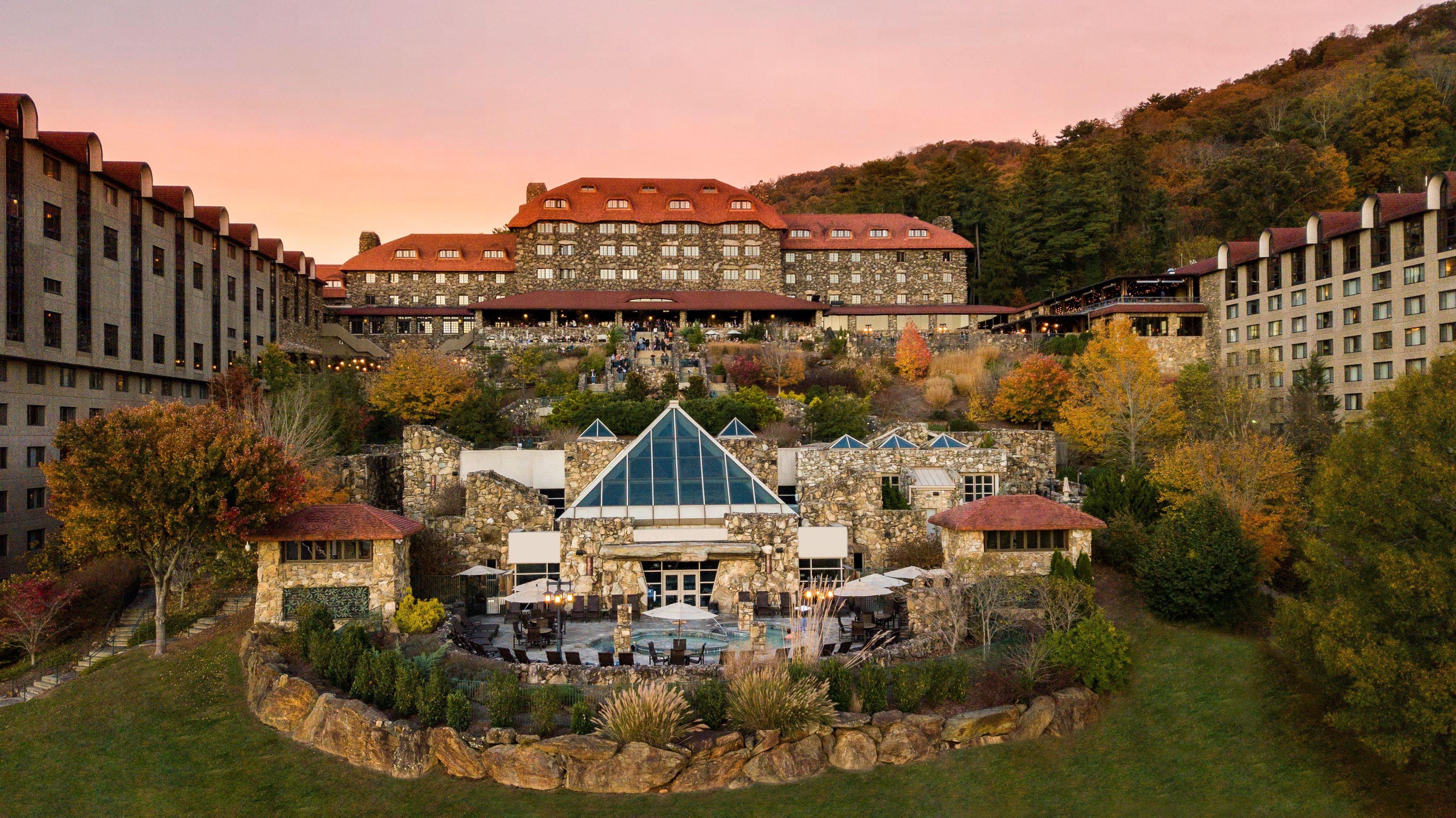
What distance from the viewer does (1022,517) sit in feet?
74.3

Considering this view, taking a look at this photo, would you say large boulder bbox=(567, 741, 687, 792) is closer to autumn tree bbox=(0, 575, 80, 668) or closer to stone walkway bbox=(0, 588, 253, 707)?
stone walkway bbox=(0, 588, 253, 707)

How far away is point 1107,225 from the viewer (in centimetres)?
6494

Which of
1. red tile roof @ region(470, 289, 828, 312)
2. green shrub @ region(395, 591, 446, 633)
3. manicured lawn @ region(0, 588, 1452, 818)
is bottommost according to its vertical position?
manicured lawn @ region(0, 588, 1452, 818)

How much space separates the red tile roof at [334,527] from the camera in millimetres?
21672

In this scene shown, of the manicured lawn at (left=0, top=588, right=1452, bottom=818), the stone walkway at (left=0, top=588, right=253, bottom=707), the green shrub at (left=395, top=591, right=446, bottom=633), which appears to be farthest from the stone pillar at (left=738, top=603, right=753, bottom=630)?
the stone walkway at (left=0, top=588, right=253, bottom=707)

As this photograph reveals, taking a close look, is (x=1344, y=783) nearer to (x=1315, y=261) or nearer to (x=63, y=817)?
(x=63, y=817)

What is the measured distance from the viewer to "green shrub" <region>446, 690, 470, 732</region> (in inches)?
637

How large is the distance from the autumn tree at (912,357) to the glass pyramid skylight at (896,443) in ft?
Answer: 50.6

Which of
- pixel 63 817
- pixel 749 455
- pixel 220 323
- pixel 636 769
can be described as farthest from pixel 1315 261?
pixel 220 323

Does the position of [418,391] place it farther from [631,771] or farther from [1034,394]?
Result: [1034,394]

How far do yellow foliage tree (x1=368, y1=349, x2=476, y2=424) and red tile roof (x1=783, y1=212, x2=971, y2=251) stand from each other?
3477cm

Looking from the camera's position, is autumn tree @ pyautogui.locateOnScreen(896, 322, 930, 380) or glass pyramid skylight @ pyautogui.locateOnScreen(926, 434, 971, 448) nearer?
glass pyramid skylight @ pyautogui.locateOnScreen(926, 434, 971, 448)

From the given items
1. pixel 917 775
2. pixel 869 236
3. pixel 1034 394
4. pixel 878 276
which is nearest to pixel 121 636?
pixel 917 775

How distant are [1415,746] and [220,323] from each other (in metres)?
51.0
